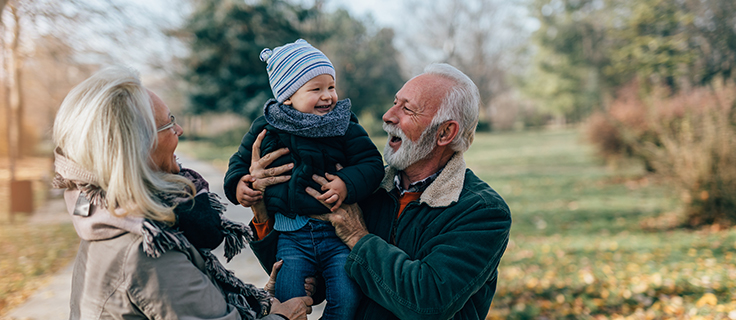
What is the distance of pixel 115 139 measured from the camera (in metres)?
1.44

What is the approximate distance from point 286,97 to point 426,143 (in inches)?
28.1

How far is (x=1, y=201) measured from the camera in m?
12.3

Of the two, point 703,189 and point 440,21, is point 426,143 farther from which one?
point 440,21

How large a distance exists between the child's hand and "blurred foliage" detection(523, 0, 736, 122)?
12802 mm

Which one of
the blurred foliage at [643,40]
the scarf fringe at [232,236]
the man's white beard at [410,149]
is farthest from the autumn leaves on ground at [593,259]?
the blurred foliage at [643,40]

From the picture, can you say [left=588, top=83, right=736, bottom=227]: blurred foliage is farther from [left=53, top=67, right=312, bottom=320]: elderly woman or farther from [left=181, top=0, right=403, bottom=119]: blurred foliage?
[left=181, top=0, right=403, bottom=119]: blurred foliage

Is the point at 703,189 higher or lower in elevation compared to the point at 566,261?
higher

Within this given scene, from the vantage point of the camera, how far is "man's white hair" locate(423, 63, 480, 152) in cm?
216

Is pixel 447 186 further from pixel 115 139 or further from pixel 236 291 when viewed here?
pixel 115 139

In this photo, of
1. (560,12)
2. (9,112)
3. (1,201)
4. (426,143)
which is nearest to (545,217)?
(426,143)

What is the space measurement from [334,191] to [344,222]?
0.16 m

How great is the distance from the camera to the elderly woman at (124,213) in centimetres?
142

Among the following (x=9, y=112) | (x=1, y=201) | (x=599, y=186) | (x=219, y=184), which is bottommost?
(x=1, y=201)

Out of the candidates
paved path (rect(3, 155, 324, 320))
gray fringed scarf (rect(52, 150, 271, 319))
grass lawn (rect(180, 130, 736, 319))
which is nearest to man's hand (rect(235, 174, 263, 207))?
gray fringed scarf (rect(52, 150, 271, 319))
